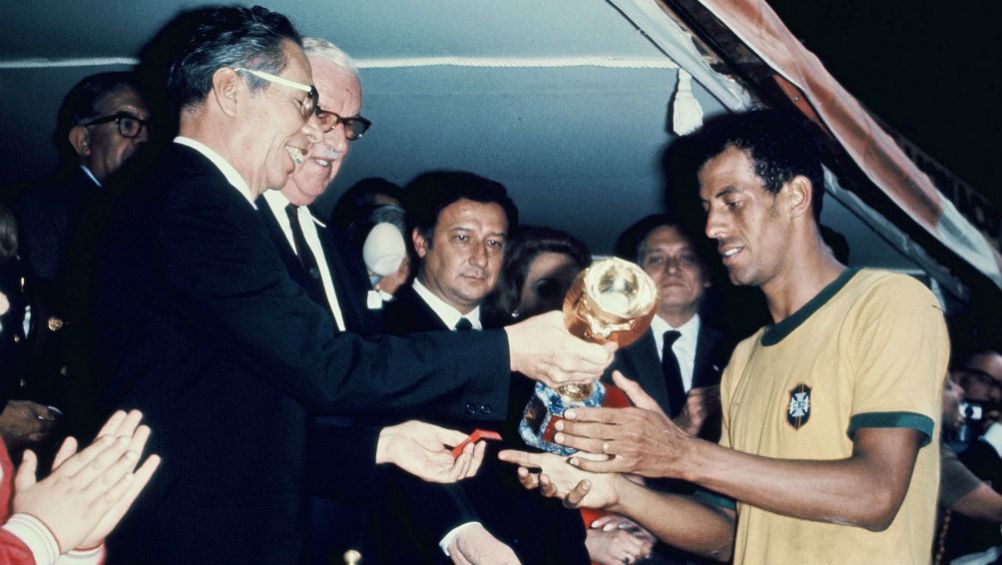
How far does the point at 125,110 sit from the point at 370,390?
262 cm

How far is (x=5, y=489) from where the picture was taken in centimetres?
201

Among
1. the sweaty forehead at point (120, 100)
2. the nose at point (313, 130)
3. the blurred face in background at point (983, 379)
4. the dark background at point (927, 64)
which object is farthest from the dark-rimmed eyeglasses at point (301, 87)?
the dark background at point (927, 64)

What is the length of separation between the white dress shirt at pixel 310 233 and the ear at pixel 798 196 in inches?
63.5

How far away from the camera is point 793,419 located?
8.48 feet

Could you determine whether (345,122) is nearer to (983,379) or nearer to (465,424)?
(465,424)

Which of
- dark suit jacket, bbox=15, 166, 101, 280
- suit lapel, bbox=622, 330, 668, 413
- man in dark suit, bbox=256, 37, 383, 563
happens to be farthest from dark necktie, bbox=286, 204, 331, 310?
suit lapel, bbox=622, 330, 668, 413

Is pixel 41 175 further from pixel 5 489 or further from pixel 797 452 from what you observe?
pixel 797 452

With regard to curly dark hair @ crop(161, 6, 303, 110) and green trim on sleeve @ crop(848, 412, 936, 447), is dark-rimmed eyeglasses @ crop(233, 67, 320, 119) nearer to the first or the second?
curly dark hair @ crop(161, 6, 303, 110)

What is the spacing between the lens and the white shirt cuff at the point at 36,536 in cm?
182

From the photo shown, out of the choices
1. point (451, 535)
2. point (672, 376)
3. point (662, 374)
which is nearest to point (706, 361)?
point (672, 376)

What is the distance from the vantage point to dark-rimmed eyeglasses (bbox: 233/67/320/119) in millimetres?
2367

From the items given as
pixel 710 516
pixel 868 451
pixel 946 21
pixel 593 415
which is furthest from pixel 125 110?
pixel 946 21

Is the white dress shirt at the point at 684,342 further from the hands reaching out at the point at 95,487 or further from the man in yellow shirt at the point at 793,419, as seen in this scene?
the hands reaching out at the point at 95,487

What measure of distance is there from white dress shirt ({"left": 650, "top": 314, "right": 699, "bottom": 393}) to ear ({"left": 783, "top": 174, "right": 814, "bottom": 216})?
68.3 inches
